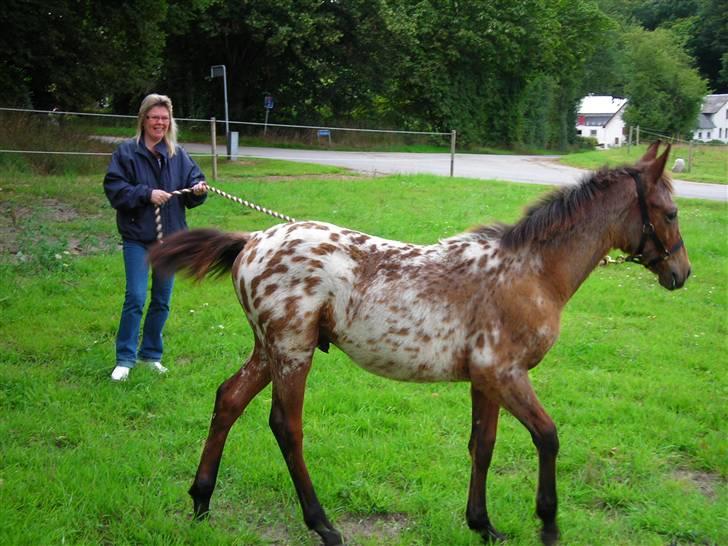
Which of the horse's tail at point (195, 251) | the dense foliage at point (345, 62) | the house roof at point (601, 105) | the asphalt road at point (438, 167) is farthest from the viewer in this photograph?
the house roof at point (601, 105)

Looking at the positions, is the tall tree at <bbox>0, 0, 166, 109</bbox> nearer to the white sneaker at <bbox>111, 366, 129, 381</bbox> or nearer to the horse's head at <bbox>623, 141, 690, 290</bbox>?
the white sneaker at <bbox>111, 366, 129, 381</bbox>

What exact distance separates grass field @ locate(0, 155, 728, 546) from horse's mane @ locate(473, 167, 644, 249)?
1498mm

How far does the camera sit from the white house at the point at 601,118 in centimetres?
8125

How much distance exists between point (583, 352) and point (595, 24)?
128ft

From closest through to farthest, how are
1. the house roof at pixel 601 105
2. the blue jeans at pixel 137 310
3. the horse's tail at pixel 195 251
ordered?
the horse's tail at pixel 195 251
the blue jeans at pixel 137 310
the house roof at pixel 601 105

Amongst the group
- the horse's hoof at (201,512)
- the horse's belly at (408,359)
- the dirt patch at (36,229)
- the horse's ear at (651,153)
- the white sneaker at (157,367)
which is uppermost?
the horse's ear at (651,153)

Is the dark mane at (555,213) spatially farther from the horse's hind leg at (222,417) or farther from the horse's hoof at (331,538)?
the horse's hoof at (331,538)

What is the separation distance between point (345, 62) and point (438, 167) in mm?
11040

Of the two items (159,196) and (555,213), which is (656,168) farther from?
(159,196)

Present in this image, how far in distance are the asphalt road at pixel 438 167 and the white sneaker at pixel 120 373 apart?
44.5ft

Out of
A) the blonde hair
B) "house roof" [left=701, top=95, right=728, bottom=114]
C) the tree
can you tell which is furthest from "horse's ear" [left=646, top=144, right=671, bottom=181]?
"house roof" [left=701, top=95, right=728, bottom=114]

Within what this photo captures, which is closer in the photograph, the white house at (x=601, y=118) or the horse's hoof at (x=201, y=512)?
the horse's hoof at (x=201, y=512)

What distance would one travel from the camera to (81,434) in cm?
455

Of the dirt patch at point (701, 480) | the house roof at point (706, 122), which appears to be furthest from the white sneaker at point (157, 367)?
the house roof at point (706, 122)
